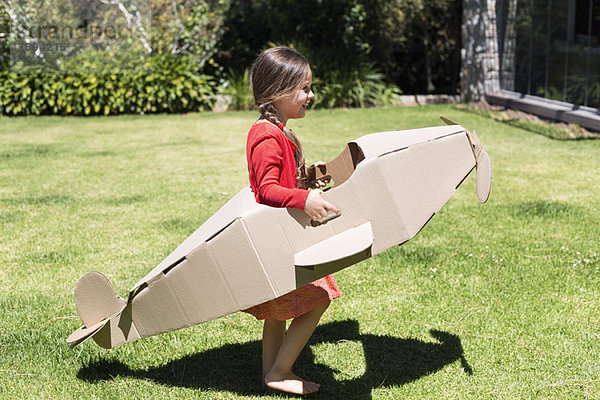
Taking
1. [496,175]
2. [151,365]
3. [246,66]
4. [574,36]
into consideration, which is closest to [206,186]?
[496,175]

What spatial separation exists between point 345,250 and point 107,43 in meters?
12.9

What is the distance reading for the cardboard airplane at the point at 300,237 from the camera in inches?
98.8

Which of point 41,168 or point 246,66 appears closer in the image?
point 41,168

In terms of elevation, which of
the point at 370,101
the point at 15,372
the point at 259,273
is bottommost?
the point at 370,101

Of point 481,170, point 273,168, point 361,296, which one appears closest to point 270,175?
point 273,168

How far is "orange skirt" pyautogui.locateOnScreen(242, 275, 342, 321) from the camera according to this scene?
277cm

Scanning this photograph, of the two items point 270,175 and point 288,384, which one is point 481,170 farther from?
point 288,384

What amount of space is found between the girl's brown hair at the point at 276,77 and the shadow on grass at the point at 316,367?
1.11 meters

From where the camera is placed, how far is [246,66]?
14516 millimetres

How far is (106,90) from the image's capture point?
41.6 feet

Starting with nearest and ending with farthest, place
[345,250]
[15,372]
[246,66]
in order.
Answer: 1. [345,250]
2. [15,372]
3. [246,66]

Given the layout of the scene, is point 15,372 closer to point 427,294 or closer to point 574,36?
point 427,294

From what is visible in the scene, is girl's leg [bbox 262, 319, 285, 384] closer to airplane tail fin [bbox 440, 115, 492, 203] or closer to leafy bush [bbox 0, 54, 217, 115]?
airplane tail fin [bbox 440, 115, 492, 203]
